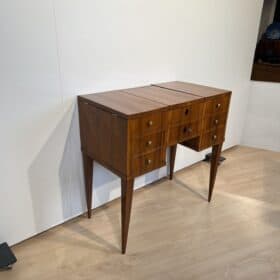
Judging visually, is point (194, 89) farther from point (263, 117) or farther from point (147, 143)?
point (263, 117)

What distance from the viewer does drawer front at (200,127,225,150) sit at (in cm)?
167

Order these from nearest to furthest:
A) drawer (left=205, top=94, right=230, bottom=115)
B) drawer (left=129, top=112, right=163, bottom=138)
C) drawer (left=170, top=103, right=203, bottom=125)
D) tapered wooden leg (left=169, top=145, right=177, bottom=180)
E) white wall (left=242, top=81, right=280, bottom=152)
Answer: drawer (left=129, top=112, right=163, bottom=138)
drawer (left=170, top=103, right=203, bottom=125)
drawer (left=205, top=94, right=230, bottom=115)
tapered wooden leg (left=169, top=145, right=177, bottom=180)
white wall (left=242, top=81, right=280, bottom=152)

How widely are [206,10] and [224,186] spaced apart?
1329 millimetres

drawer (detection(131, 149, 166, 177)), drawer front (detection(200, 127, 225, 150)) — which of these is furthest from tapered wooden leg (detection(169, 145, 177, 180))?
drawer (detection(131, 149, 166, 177))

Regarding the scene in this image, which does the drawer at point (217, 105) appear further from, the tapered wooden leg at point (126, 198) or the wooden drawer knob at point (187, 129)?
the tapered wooden leg at point (126, 198)

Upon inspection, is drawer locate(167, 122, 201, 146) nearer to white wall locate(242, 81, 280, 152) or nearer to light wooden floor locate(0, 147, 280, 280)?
light wooden floor locate(0, 147, 280, 280)

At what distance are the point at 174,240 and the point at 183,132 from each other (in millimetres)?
644

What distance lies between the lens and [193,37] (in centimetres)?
200

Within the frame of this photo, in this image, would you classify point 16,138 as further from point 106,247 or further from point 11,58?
point 106,247

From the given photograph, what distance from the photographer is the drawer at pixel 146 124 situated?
4.09ft

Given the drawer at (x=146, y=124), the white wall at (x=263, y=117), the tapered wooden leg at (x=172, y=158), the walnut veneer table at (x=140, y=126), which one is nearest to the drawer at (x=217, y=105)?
the walnut veneer table at (x=140, y=126)

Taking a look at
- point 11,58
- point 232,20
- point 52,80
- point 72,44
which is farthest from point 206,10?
point 11,58

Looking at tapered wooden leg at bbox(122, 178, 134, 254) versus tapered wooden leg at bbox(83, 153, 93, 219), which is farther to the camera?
tapered wooden leg at bbox(83, 153, 93, 219)

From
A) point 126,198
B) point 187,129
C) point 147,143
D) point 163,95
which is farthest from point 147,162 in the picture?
point 163,95
